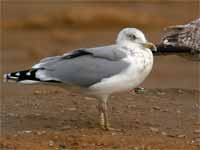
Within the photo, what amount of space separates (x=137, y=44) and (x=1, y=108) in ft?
7.04

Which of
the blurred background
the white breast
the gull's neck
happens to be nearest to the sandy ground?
Answer: the white breast

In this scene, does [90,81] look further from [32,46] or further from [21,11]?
[21,11]

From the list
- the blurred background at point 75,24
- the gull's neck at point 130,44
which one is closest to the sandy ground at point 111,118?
the gull's neck at point 130,44

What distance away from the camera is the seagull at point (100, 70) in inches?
333

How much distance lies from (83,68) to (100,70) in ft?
0.64

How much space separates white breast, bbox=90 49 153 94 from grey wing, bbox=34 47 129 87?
2.0 inches

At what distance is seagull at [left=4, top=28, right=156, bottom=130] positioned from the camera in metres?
8.47

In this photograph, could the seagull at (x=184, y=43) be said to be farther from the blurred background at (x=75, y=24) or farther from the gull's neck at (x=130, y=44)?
the blurred background at (x=75, y=24)

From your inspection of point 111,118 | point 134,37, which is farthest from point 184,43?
point 134,37

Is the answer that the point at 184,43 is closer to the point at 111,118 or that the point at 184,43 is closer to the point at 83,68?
the point at 111,118

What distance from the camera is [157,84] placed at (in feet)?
54.9

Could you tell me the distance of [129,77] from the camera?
847cm

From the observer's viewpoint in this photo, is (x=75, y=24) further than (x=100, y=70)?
Yes

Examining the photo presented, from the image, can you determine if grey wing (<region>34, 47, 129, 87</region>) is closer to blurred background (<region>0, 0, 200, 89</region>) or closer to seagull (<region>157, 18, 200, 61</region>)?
seagull (<region>157, 18, 200, 61</region>)
